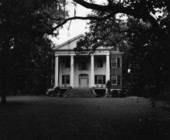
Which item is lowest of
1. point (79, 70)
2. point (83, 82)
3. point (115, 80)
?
point (83, 82)

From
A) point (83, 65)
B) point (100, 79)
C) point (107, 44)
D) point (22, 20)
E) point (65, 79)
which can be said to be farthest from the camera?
point (83, 65)

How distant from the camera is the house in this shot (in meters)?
35.9

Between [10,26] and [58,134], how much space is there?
178 inches

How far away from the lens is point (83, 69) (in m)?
37.8

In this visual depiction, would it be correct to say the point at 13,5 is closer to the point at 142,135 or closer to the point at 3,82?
the point at 142,135

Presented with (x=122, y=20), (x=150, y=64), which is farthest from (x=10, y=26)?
(x=122, y=20)

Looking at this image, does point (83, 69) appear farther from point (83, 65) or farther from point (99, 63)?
point (99, 63)

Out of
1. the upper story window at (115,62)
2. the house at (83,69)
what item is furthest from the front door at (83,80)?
the upper story window at (115,62)

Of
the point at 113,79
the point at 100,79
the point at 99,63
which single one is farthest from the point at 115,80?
the point at 99,63

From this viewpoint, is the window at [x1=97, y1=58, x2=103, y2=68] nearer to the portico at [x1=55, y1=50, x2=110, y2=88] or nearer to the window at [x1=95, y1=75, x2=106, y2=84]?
the portico at [x1=55, y1=50, x2=110, y2=88]

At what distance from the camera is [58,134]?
265 inches

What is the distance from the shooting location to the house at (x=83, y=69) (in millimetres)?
35856

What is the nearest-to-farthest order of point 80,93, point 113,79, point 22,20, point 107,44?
1. point 22,20
2. point 107,44
3. point 80,93
4. point 113,79

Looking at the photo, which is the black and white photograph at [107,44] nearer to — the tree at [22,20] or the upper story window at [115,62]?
the tree at [22,20]
